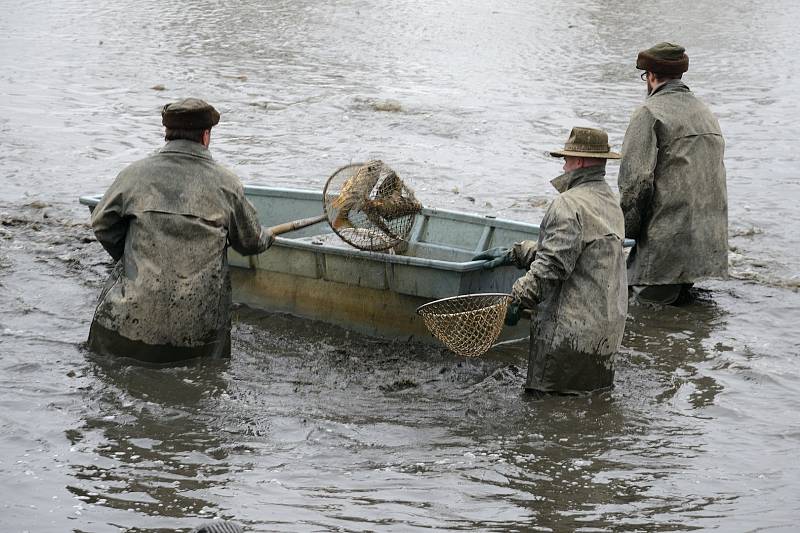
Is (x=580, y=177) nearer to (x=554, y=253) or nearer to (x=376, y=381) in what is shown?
(x=554, y=253)

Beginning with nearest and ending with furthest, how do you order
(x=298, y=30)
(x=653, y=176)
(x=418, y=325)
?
(x=418, y=325)
(x=653, y=176)
(x=298, y=30)

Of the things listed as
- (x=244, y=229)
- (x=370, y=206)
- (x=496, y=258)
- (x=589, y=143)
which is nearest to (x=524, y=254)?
(x=496, y=258)

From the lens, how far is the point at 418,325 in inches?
337

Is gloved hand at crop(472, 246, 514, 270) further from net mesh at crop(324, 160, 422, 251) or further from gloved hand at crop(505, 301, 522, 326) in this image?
net mesh at crop(324, 160, 422, 251)

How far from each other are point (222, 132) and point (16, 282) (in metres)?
6.40

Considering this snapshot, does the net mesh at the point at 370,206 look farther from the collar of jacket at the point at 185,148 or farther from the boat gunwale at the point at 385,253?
the collar of jacket at the point at 185,148

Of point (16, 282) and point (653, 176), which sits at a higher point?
point (653, 176)

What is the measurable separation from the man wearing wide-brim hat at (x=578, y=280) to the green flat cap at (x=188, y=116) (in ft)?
7.31

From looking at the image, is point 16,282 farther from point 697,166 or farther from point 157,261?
point 697,166

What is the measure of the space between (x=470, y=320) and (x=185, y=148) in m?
2.11

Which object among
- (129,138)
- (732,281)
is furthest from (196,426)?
(129,138)

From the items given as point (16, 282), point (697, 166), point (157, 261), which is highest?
point (697, 166)

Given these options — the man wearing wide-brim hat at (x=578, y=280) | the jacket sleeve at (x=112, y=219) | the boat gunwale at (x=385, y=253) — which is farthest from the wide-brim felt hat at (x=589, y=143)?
the jacket sleeve at (x=112, y=219)

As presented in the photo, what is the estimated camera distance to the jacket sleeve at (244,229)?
747cm
